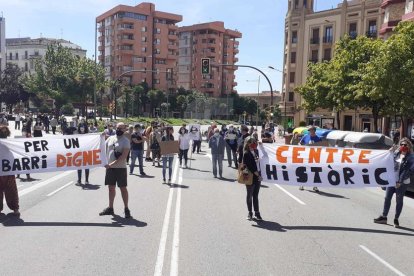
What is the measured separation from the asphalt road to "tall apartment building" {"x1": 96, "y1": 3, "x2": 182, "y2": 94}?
90921 millimetres

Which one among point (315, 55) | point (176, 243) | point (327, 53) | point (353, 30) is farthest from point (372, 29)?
point (176, 243)

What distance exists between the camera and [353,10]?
193 ft

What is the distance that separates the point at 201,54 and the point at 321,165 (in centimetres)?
11163

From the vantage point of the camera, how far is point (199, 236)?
7645mm

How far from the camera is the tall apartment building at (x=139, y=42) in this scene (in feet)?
341

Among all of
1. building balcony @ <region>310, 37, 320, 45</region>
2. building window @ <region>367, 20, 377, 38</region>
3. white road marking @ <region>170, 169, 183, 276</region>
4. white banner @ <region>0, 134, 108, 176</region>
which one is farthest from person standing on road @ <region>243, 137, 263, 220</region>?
building balcony @ <region>310, 37, 320, 45</region>

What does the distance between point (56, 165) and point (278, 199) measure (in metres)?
5.57

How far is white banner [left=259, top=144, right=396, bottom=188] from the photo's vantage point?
31.3ft

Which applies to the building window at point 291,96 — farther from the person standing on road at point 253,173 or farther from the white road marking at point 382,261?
the white road marking at point 382,261

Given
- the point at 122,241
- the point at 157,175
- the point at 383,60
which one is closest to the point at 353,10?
the point at 383,60

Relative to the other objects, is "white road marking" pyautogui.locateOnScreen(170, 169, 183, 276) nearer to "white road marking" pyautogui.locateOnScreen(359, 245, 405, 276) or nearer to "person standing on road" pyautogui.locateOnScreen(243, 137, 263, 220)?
"person standing on road" pyautogui.locateOnScreen(243, 137, 263, 220)

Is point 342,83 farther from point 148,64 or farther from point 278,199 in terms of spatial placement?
point 148,64

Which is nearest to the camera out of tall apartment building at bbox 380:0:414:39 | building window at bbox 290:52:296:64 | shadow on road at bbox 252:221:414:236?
shadow on road at bbox 252:221:414:236

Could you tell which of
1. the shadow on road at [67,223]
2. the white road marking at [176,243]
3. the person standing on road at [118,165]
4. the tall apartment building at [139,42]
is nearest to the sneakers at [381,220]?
the white road marking at [176,243]
